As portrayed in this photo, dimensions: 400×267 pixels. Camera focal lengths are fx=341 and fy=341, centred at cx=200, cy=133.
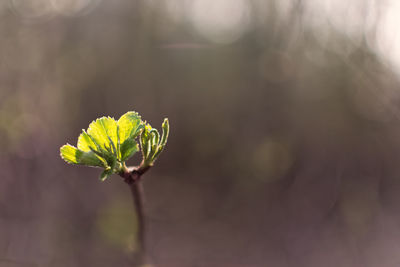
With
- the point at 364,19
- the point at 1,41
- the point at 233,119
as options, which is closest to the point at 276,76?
the point at 233,119

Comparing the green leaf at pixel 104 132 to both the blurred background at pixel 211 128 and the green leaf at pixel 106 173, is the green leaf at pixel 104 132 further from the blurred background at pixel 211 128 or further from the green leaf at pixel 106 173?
the blurred background at pixel 211 128

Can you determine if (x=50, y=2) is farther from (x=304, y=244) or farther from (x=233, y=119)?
(x=304, y=244)

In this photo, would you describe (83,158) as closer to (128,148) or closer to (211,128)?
(128,148)

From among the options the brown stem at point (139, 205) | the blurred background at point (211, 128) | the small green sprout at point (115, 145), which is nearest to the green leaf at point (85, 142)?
the small green sprout at point (115, 145)

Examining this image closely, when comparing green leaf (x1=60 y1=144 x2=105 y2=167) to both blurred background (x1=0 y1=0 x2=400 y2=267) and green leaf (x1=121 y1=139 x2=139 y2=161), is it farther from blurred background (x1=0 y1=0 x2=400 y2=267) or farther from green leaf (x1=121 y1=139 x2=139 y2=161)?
blurred background (x1=0 y1=0 x2=400 y2=267)

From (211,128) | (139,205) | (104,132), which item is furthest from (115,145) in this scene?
(211,128)
